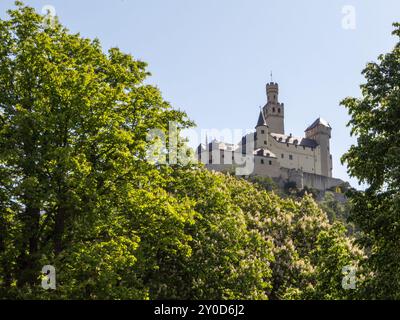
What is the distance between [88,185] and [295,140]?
165534 millimetres

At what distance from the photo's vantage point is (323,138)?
189 meters

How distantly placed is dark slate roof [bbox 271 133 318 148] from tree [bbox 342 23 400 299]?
6203 inches

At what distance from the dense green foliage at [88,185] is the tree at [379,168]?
4.36 meters

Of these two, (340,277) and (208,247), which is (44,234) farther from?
(340,277)

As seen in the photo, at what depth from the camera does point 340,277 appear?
82.4ft

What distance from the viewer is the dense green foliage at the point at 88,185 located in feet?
71.2

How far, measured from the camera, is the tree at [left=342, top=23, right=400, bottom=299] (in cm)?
1962

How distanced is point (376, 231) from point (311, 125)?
178 m
